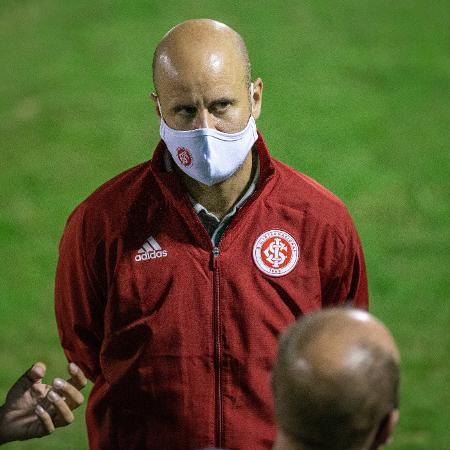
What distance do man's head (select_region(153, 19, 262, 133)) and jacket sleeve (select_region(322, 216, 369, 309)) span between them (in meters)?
0.59

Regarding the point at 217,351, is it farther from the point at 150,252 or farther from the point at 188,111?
the point at 188,111

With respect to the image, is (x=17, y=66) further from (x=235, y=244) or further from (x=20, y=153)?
(x=235, y=244)

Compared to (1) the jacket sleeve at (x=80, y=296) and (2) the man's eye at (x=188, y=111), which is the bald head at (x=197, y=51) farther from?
(1) the jacket sleeve at (x=80, y=296)

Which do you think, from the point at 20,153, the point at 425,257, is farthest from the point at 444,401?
the point at 20,153

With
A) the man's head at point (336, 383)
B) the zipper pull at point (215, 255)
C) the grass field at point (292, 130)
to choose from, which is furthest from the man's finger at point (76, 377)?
the grass field at point (292, 130)

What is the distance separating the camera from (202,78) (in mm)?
3697

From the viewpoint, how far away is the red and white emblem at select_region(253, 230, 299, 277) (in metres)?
3.76

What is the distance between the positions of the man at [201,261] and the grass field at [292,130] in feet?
6.65

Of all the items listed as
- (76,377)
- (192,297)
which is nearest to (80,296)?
(192,297)

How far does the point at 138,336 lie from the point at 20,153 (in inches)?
181

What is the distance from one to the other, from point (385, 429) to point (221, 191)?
144cm

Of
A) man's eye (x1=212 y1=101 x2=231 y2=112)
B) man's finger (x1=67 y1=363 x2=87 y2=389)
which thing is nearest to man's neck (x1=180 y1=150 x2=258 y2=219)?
man's eye (x1=212 y1=101 x2=231 y2=112)

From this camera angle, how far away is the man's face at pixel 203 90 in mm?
3697

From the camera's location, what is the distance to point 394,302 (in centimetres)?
666
